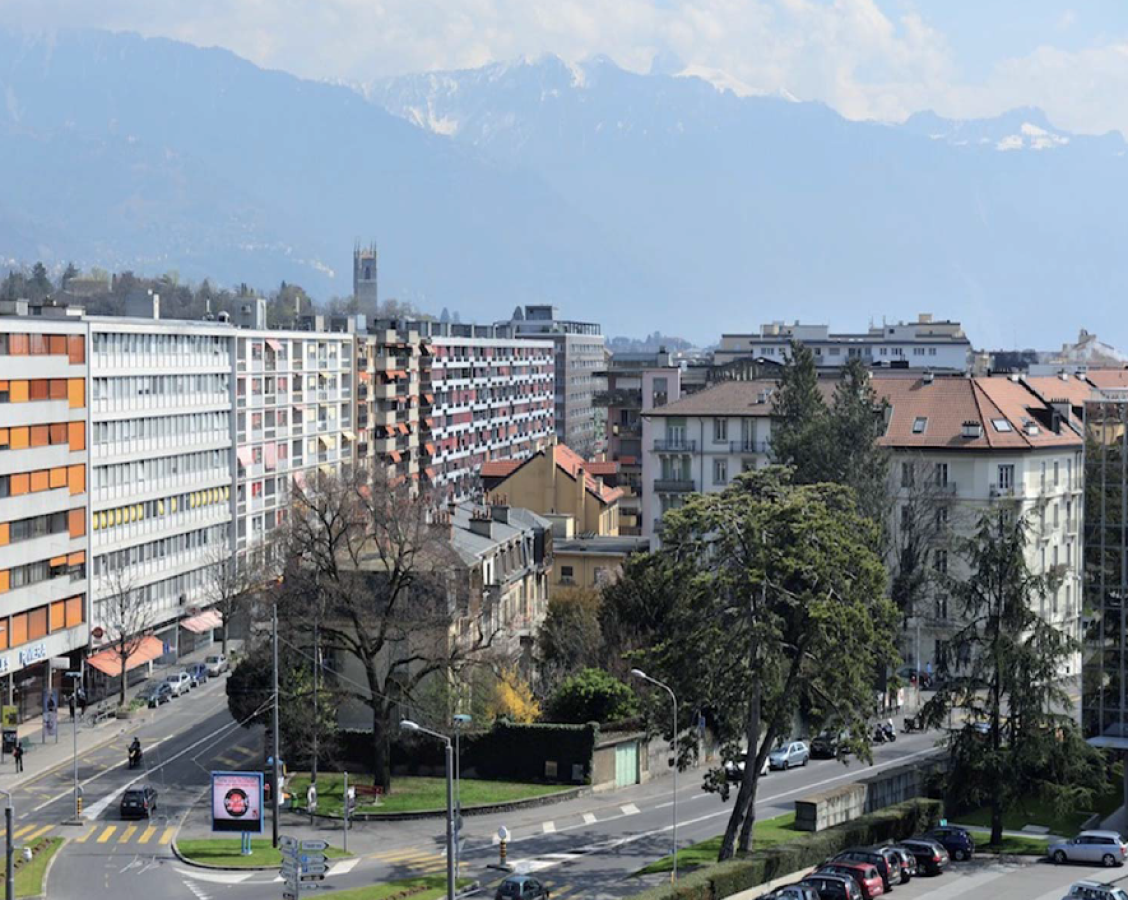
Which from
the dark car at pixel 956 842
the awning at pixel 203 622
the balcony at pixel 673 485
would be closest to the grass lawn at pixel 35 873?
the dark car at pixel 956 842

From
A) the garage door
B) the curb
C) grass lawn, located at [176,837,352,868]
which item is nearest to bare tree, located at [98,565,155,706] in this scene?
the curb

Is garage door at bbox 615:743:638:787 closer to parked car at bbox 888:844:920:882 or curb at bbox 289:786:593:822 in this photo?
curb at bbox 289:786:593:822

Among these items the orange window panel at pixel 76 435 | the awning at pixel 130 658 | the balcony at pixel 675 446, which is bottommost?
the awning at pixel 130 658

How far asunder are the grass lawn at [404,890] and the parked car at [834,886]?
40.5ft

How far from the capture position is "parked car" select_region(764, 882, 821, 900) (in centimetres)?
5034

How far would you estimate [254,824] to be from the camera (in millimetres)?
60500

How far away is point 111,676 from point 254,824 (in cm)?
3811

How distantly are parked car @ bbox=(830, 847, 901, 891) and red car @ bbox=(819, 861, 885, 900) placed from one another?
0.45 meters

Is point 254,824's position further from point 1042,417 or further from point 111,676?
point 1042,417

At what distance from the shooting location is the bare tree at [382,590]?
227 ft

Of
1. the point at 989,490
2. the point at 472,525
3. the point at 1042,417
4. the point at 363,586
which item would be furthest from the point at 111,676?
the point at 1042,417

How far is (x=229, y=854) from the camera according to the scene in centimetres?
6097

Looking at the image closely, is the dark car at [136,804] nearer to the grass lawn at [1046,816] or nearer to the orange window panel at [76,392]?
the orange window panel at [76,392]

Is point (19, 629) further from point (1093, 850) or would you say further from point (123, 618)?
point (1093, 850)
